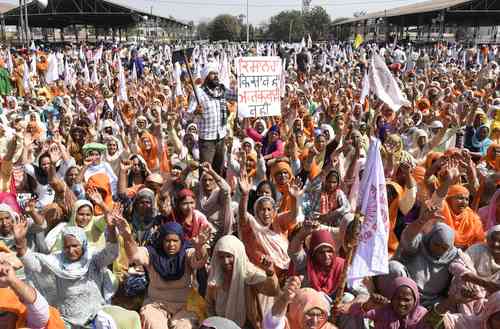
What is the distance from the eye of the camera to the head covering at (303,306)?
2.43m

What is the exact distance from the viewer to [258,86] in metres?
5.63

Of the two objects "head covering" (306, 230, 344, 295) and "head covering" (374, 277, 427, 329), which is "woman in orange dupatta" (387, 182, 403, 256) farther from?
"head covering" (374, 277, 427, 329)

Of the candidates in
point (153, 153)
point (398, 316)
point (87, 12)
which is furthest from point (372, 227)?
point (87, 12)

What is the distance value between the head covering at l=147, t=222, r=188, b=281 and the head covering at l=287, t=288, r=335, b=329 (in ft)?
2.58

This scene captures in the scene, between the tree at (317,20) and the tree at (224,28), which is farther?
the tree at (317,20)

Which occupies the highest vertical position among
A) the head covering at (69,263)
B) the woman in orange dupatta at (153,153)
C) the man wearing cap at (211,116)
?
the man wearing cap at (211,116)

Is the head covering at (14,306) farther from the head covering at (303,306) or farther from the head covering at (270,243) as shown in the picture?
the head covering at (270,243)

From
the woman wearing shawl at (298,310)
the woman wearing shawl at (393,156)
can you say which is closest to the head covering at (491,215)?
the woman wearing shawl at (393,156)

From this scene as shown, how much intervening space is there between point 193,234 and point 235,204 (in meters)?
0.55

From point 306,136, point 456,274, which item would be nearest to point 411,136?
point 306,136

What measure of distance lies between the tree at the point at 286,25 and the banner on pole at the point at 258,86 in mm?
56479

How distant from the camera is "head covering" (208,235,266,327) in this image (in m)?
2.70

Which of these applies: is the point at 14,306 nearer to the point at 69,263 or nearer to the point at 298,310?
the point at 69,263

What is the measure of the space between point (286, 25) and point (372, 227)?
65793mm
